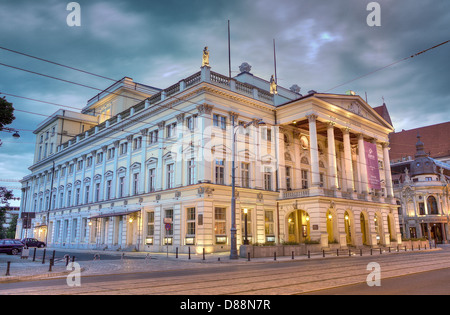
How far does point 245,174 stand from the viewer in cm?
3547

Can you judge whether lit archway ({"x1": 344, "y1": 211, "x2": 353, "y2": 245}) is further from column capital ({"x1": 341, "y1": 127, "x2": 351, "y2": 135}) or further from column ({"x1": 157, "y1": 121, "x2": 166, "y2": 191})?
column ({"x1": 157, "y1": 121, "x2": 166, "y2": 191})

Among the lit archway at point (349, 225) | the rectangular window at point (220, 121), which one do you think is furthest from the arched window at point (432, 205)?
the rectangular window at point (220, 121)

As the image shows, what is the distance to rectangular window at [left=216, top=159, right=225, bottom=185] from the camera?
3312cm

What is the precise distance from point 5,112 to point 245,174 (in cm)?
2105

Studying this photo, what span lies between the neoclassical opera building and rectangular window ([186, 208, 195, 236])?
0.30 ft

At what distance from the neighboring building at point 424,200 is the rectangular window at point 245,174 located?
174ft

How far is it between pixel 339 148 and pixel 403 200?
38263mm

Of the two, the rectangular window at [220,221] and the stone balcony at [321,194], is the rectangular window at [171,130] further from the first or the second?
the stone balcony at [321,194]

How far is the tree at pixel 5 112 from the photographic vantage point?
880 inches

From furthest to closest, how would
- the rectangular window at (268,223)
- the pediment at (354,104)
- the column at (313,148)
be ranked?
the pediment at (354,104) → the rectangular window at (268,223) → the column at (313,148)

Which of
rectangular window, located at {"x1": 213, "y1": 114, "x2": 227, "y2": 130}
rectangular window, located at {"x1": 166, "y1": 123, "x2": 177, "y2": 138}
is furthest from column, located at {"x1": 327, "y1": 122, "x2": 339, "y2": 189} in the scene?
rectangular window, located at {"x1": 166, "y1": 123, "x2": 177, "y2": 138}

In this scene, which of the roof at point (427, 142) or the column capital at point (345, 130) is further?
the roof at point (427, 142)
